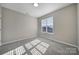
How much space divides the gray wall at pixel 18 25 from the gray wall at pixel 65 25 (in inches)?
17.3

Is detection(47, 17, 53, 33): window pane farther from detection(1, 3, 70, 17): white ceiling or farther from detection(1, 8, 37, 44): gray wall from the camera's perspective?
detection(1, 8, 37, 44): gray wall

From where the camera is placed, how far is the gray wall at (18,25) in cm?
252

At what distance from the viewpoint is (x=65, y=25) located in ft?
8.74

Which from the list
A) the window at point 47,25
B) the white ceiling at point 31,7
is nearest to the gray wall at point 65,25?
the window at point 47,25

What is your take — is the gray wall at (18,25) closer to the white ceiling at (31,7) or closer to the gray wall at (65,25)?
the white ceiling at (31,7)

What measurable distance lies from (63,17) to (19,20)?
199 centimetres

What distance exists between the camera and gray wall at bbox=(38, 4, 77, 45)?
2.25 metres

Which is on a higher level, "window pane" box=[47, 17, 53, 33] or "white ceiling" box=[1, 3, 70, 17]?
"white ceiling" box=[1, 3, 70, 17]

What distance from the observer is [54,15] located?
3.09 meters

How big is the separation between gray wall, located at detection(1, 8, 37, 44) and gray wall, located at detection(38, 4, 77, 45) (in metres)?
0.44

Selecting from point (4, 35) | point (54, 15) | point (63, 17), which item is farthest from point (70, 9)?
point (4, 35)

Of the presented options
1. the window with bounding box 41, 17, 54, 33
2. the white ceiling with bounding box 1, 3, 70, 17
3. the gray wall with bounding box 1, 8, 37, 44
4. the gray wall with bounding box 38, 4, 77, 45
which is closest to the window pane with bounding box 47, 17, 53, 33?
the window with bounding box 41, 17, 54, 33

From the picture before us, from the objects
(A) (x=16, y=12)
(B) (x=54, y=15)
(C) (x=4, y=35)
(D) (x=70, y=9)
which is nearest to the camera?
(C) (x=4, y=35)

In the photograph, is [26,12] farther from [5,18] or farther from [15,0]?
[15,0]
